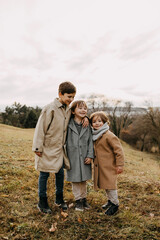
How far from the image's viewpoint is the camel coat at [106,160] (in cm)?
306

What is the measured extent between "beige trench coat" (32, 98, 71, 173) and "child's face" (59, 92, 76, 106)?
0.10 meters

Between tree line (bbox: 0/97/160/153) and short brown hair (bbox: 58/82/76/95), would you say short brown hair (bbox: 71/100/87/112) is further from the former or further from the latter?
tree line (bbox: 0/97/160/153)

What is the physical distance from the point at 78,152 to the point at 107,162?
1.73 feet

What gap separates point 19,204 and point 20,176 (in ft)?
4.96

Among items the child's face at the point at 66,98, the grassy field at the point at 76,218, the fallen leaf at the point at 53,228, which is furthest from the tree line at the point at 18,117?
the fallen leaf at the point at 53,228

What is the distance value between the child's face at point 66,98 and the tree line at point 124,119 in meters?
30.3

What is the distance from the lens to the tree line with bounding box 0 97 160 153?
31781mm

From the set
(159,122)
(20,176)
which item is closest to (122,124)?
(159,122)

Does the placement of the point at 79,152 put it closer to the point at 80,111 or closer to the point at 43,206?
the point at 80,111

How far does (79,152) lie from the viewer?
10.3ft

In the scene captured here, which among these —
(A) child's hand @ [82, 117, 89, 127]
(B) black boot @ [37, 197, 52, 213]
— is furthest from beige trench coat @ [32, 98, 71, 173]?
(B) black boot @ [37, 197, 52, 213]

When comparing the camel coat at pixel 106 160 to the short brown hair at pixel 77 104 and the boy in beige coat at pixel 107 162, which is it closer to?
the boy in beige coat at pixel 107 162

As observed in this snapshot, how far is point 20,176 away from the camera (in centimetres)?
469

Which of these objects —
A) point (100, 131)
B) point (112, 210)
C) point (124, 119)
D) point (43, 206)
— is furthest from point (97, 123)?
point (124, 119)
